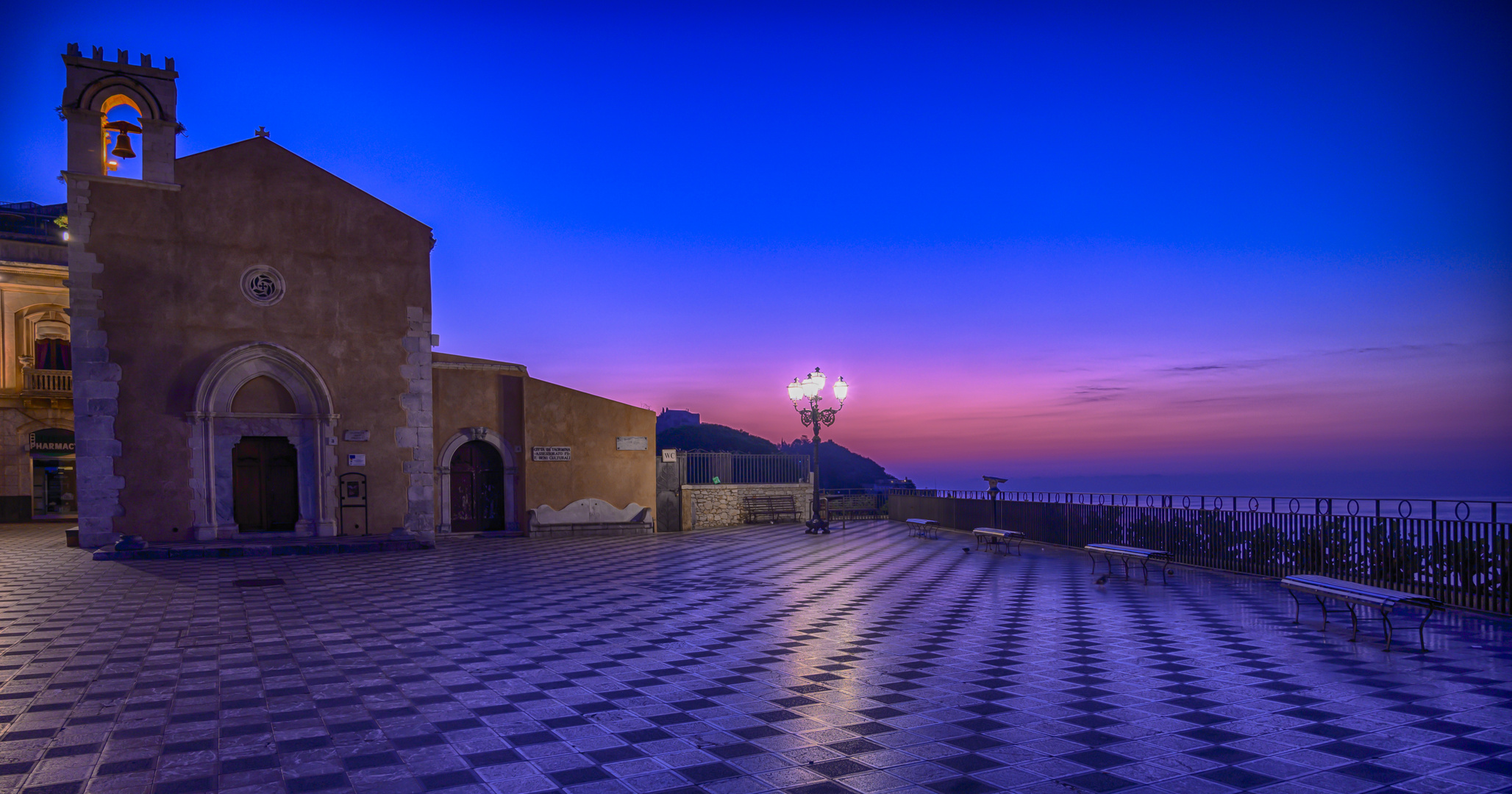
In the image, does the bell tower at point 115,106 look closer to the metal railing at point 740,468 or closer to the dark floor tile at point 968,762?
the metal railing at point 740,468

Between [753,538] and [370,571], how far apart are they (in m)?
9.12

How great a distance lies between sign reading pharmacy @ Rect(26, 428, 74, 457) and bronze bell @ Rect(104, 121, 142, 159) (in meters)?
14.7

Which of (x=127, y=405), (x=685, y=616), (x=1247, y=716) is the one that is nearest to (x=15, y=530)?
(x=127, y=405)

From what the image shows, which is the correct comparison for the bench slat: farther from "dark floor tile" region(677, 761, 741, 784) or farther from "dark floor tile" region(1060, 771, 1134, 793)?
"dark floor tile" region(677, 761, 741, 784)

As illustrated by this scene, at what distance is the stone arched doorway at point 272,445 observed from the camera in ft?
53.4

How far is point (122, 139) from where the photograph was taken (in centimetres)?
1606

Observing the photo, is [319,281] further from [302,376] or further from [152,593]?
[152,593]

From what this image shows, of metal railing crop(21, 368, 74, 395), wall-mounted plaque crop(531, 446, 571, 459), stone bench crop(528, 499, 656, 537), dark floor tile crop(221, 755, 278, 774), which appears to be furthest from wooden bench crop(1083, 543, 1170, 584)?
metal railing crop(21, 368, 74, 395)

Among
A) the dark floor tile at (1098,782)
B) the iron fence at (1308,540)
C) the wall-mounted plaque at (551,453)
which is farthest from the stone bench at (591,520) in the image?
the dark floor tile at (1098,782)

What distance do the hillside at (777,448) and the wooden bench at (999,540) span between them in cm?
5344

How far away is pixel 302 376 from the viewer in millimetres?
16984

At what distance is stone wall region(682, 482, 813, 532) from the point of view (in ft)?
75.7

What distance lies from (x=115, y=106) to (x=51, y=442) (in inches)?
614

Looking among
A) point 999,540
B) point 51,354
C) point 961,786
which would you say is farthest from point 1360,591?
point 51,354
